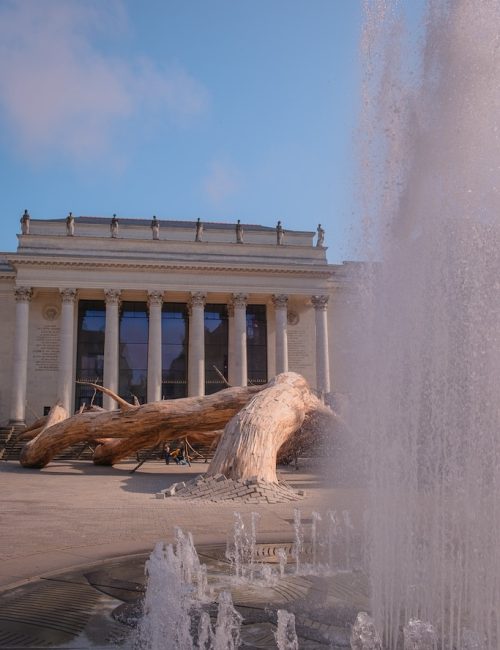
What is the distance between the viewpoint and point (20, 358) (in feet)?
136

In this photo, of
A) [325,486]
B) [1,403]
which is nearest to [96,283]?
[1,403]

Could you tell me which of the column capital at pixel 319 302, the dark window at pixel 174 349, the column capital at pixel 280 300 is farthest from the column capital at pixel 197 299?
the column capital at pixel 319 302

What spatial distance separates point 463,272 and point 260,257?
39176 mm

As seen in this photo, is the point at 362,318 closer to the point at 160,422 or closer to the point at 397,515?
the point at 397,515

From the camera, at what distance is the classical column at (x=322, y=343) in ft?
143

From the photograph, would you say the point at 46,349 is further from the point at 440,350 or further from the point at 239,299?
the point at 440,350

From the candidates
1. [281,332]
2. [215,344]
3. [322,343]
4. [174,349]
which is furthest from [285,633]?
[215,344]

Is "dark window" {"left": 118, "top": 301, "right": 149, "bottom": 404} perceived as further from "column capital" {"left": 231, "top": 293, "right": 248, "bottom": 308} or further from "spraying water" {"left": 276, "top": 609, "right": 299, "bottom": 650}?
"spraying water" {"left": 276, "top": 609, "right": 299, "bottom": 650}

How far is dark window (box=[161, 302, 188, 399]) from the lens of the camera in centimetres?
4575

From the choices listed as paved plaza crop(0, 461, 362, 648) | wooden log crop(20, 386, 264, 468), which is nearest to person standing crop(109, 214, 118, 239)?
wooden log crop(20, 386, 264, 468)

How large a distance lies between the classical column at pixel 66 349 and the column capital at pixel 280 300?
45.3 ft

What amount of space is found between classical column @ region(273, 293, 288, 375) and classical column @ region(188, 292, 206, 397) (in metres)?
5.09

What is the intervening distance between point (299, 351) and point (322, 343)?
3473 mm

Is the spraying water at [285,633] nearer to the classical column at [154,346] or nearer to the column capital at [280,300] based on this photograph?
the classical column at [154,346]
